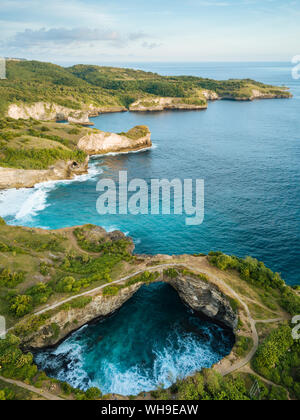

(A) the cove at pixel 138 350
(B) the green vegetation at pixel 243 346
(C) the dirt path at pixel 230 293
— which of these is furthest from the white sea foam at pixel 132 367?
(C) the dirt path at pixel 230 293

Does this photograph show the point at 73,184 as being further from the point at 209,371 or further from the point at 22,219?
the point at 209,371

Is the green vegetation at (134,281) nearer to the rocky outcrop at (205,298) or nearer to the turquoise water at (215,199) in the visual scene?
the rocky outcrop at (205,298)

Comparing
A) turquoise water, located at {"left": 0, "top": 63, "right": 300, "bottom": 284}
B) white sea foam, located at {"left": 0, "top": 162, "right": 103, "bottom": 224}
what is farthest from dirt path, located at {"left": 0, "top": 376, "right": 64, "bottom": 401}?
white sea foam, located at {"left": 0, "top": 162, "right": 103, "bottom": 224}

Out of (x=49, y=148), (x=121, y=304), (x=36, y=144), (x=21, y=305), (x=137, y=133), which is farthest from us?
(x=137, y=133)

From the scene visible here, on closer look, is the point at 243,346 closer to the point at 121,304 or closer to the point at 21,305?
the point at 121,304

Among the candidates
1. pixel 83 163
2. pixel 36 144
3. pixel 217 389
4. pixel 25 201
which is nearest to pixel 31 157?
pixel 36 144
